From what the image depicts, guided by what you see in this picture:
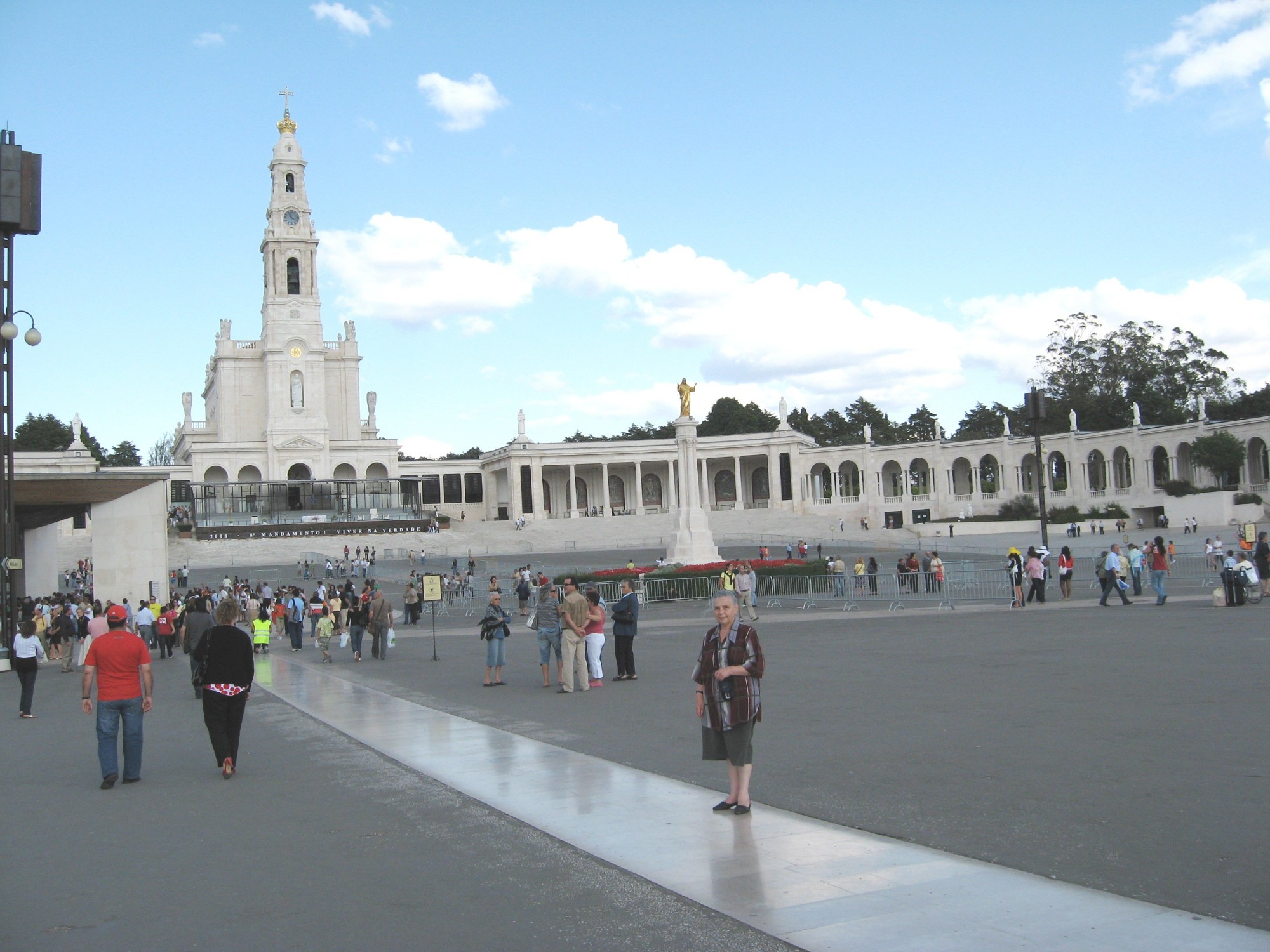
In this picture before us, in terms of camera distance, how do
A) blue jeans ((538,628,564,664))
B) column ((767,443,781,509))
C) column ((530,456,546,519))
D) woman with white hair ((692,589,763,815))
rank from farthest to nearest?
1. column ((530,456,546,519))
2. column ((767,443,781,509))
3. blue jeans ((538,628,564,664))
4. woman with white hair ((692,589,763,815))

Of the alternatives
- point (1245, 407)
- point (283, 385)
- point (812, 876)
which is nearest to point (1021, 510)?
point (1245, 407)

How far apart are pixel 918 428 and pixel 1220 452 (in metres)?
54.4

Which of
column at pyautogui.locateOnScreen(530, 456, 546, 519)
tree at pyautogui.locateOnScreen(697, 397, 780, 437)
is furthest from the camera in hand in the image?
tree at pyautogui.locateOnScreen(697, 397, 780, 437)

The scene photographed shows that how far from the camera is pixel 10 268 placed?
21.9 m

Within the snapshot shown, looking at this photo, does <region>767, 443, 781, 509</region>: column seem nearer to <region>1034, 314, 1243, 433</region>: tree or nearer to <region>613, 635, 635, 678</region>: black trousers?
<region>1034, 314, 1243, 433</region>: tree

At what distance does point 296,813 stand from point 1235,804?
6497mm

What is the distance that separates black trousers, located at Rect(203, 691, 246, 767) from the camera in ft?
31.3

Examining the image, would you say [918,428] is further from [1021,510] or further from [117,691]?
[117,691]

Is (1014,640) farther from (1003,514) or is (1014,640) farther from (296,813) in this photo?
(1003,514)

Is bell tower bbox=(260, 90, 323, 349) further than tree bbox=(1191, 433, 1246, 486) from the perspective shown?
Yes

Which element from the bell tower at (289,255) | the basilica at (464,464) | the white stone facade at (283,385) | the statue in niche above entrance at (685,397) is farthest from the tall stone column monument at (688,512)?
the bell tower at (289,255)

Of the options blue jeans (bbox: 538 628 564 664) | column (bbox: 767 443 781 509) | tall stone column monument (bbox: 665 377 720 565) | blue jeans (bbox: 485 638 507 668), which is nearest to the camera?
blue jeans (bbox: 538 628 564 664)

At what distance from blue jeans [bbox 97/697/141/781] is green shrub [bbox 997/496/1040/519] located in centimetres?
6710

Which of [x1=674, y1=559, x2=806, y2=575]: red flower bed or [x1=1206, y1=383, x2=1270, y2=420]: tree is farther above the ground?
[x1=1206, y1=383, x2=1270, y2=420]: tree
